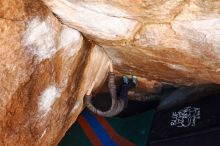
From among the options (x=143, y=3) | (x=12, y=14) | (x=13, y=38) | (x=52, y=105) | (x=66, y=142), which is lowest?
(x=66, y=142)

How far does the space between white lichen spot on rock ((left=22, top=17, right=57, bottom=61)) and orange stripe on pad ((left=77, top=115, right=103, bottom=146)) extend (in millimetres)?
1489

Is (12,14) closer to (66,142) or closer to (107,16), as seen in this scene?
(107,16)

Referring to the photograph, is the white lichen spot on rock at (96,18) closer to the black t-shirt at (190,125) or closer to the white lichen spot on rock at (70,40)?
the white lichen spot on rock at (70,40)

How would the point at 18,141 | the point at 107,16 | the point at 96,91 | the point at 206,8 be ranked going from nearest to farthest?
the point at 206,8 < the point at 107,16 < the point at 18,141 < the point at 96,91

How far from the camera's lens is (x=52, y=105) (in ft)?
9.11

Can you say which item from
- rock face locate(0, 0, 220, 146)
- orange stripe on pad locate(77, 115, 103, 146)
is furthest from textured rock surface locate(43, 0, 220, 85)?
orange stripe on pad locate(77, 115, 103, 146)

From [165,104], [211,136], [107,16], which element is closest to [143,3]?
[107,16]

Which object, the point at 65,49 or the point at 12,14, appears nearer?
the point at 12,14

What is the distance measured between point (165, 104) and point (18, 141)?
1781 millimetres

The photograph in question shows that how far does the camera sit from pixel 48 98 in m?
2.67

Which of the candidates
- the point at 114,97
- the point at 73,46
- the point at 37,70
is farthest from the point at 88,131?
the point at 37,70

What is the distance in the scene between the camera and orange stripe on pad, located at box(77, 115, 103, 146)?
371 centimetres

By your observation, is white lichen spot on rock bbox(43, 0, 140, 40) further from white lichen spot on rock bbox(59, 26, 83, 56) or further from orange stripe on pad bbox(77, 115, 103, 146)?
orange stripe on pad bbox(77, 115, 103, 146)

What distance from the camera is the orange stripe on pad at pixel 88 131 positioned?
3.71 m
